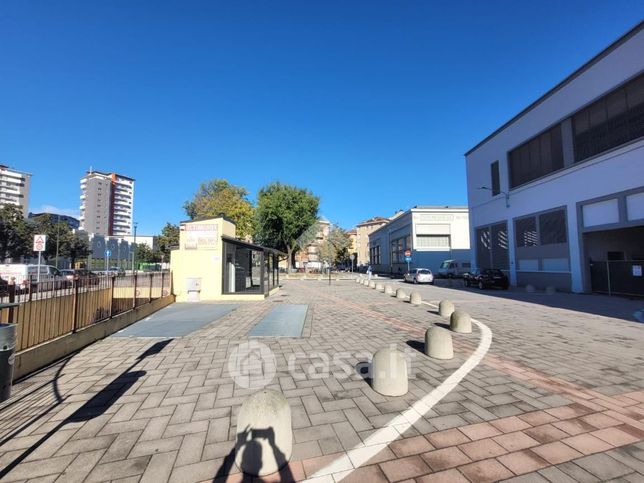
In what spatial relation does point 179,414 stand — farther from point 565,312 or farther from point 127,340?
point 565,312

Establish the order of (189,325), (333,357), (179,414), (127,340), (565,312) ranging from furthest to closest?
1. (565,312)
2. (189,325)
3. (127,340)
4. (333,357)
5. (179,414)

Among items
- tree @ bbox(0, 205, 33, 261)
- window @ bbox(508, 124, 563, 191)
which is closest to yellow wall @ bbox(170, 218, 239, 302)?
window @ bbox(508, 124, 563, 191)

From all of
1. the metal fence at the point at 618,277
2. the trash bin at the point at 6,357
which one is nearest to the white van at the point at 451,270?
the metal fence at the point at 618,277

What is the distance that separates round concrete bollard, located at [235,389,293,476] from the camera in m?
2.75

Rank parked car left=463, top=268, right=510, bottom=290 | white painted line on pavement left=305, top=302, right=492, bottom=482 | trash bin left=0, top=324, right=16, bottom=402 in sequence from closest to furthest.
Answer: white painted line on pavement left=305, top=302, right=492, bottom=482, trash bin left=0, top=324, right=16, bottom=402, parked car left=463, top=268, right=510, bottom=290

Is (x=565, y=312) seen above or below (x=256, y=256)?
below

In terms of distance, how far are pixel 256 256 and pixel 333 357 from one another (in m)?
20.6

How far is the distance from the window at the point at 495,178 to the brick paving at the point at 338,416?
23213 mm

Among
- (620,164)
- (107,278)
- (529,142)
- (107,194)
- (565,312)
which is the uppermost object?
(107,194)

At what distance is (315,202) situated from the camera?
158ft

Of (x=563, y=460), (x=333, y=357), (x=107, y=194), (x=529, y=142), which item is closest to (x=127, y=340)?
(x=333, y=357)

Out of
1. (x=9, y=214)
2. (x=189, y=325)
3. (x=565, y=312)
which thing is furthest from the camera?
(x=9, y=214)

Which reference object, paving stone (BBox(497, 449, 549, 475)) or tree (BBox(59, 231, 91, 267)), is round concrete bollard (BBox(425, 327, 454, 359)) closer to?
paving stone (BBox(497, 449, 549, 475))

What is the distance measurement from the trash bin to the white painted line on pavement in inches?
130
